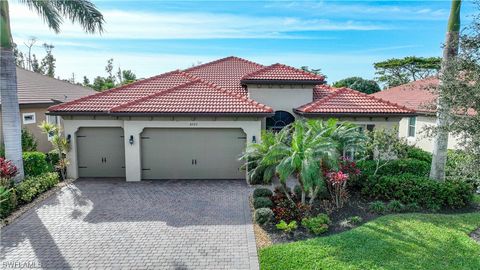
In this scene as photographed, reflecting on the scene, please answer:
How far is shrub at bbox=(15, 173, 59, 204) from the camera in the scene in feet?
33.5

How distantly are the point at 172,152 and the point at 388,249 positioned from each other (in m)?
9.34

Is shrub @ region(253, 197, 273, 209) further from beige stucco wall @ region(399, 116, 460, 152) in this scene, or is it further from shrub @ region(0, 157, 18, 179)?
beige stucco wall @ region(399, 116, 460, 152)

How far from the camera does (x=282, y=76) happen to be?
50.4 feet

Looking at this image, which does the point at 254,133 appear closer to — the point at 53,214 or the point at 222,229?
the point at 222,229

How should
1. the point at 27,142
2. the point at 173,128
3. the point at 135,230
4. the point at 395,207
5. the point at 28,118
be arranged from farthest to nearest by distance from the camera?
the point at 28,118 → the point at 27,142 → the point at 173,128 → the point at 395,207 → the point at 135,230

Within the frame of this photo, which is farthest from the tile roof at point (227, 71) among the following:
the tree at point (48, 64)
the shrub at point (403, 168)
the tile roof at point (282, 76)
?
the tree at point (48, 64)

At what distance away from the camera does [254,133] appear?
13.0m

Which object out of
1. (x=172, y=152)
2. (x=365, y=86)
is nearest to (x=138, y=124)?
(x=172, y=152)

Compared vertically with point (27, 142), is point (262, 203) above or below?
below

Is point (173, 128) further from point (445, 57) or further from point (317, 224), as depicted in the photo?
point (445, 57)

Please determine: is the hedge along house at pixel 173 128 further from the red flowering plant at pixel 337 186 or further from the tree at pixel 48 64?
the tree at pixel 48 64

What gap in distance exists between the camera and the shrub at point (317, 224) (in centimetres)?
797

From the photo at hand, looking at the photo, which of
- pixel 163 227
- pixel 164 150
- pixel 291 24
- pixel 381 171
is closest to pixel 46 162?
pixel 164 150

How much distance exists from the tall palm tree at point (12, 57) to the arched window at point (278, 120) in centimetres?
978
